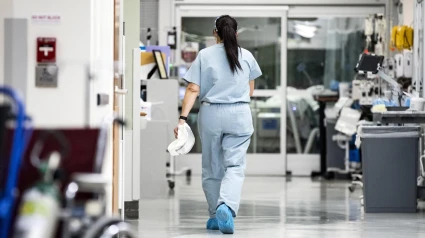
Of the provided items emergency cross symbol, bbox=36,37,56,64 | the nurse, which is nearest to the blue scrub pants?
the nurse

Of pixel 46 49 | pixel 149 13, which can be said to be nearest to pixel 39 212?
pixel 46 49

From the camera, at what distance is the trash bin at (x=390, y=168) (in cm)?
902

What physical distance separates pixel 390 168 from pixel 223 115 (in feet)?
7.81

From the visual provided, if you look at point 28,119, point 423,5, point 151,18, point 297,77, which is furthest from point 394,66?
point 28,119

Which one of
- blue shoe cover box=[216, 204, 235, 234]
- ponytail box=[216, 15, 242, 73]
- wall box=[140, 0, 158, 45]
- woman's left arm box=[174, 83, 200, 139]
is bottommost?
blue shoe cover box=[216, 204, 235, 234]

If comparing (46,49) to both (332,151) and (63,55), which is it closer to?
(63,55)

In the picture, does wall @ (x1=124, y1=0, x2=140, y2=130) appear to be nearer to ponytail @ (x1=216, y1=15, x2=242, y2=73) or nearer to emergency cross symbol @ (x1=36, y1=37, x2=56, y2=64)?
ponytail @ (x1=216, y1=15, x2=242, y2=73)

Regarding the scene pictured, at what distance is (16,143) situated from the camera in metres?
3.46

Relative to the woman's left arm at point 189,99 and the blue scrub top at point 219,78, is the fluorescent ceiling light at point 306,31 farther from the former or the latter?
the woman's left arm at point 189,99

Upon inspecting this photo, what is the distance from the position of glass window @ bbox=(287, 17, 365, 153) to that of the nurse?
7.84 m

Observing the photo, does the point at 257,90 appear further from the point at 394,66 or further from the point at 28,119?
the point at 28,119

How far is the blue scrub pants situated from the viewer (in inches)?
282

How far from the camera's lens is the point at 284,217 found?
28.5ft

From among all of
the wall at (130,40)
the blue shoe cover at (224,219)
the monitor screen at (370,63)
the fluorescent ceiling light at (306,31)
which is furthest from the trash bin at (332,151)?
the blue shoe cover at (224,219)
